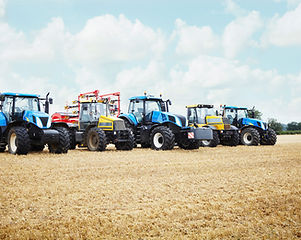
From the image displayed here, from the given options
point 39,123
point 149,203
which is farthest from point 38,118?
point 149,203

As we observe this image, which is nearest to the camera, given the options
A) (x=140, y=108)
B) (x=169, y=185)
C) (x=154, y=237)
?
(x=154, y=237)

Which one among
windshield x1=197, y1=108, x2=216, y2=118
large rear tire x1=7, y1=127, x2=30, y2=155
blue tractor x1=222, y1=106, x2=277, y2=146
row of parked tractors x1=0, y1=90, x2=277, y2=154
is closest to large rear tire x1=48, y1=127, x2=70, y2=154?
row of parked tractors x1=0, y1=90, x2=277, y2=154

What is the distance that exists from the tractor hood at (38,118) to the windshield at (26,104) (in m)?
0.51

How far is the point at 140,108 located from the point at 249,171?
8.18 metres

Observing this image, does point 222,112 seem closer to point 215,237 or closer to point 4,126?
point 4,126

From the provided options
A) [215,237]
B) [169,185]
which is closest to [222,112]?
[169,185]

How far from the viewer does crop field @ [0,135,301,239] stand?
171 inches

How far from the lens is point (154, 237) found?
4125 mm

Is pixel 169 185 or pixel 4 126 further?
pixel 4 126

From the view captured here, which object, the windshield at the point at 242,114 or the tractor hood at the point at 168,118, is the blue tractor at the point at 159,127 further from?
the windshield at the point at 242,114

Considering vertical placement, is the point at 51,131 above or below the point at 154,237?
above

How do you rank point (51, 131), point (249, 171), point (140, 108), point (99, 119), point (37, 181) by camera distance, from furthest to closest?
point (140, 108)
point (99, 119)
point (51, 131)
point (249, 171)
point (37, 181)

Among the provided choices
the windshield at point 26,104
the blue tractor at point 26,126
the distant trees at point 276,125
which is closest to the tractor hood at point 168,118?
the blue tractor at point 26,126

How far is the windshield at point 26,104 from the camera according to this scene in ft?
44.1
